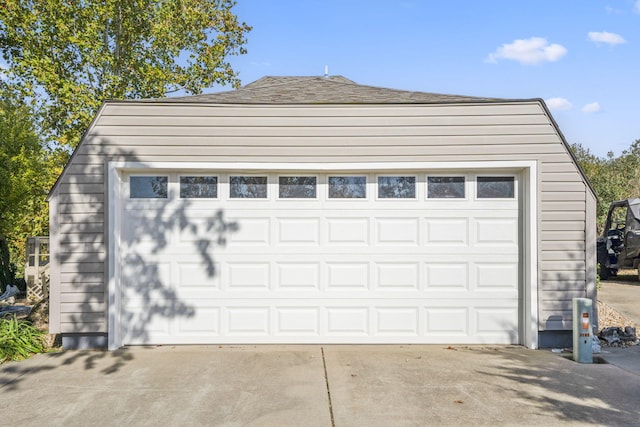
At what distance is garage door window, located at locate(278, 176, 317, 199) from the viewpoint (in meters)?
5.59

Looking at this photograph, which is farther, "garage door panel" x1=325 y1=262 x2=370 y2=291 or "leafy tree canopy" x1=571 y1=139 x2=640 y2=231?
"leafy tree canopy" x1=571 y1=139 x2=640 y2=231

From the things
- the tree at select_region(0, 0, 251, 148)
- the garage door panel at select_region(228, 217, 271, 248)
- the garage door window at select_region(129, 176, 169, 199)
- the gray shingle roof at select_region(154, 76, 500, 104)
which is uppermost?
the tree at select_region(0, 0, 251, 148)

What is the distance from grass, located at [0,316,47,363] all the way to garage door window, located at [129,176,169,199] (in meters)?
2.17

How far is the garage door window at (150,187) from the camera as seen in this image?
5527mm

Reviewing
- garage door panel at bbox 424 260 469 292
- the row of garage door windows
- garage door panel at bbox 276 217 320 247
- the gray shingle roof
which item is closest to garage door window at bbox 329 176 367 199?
the row of garage door windows

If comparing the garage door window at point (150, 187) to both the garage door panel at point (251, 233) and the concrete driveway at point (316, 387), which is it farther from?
the concrete driveway at point (316, 387)

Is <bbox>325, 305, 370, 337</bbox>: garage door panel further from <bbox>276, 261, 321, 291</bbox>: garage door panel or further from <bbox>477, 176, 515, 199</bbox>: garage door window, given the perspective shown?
<bbox>477, 176, 515, 199</bbox>: garage door window

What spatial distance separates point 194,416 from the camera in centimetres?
352

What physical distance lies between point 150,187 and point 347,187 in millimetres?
2544

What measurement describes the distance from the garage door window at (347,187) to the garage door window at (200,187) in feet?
4.97

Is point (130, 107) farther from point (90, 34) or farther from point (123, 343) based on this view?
point (90, 34)

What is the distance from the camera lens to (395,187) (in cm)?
559

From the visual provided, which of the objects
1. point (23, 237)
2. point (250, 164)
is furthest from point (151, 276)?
point (23, 237)

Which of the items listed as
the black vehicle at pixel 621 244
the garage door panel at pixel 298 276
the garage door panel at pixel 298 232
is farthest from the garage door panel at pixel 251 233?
the black vehicle at pixel 621 244
